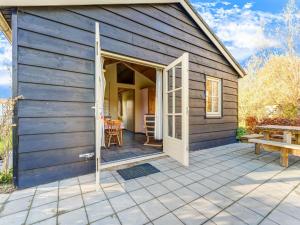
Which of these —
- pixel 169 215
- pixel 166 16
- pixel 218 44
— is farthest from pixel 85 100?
pixel 218 44

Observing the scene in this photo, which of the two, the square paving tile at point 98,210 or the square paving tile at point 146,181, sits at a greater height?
the square paving tile at point 146,181

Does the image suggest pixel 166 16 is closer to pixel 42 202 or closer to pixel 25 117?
pixel 25 117

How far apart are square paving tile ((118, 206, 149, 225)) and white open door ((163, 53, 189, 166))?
1541 millimetres

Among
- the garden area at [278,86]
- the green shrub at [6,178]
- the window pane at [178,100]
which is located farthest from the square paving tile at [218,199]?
the garden area at [278,86]

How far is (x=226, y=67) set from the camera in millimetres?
5172

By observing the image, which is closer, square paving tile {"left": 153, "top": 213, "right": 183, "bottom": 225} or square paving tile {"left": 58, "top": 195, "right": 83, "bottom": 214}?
square paving tile {"left": 153, "top": 213, "right": 183, "bottom": 225}

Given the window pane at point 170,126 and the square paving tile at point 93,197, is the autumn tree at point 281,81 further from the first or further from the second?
the square paving tile at point 93,197

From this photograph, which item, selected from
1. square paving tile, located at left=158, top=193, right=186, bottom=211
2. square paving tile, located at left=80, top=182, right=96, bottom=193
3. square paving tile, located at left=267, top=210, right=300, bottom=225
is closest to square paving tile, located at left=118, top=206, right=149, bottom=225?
square paving tile, located at left=158, top=193, right=186, bottom=211

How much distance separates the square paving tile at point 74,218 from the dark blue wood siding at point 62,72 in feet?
3.08

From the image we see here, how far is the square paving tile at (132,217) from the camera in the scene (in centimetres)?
147

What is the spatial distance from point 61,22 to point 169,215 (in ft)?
9.55

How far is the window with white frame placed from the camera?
474 centimetres

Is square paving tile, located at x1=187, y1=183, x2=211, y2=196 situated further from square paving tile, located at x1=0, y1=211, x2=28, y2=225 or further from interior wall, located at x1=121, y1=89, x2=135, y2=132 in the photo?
interior wall, located at x1=121, y1=89, x2=135, y2=132

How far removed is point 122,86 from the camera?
292 inches
